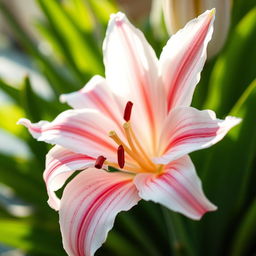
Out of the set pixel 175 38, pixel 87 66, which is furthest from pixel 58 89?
pixel 175 38

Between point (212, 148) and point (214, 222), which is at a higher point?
point (212, 148)

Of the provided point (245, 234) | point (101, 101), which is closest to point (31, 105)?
point (101, 101)

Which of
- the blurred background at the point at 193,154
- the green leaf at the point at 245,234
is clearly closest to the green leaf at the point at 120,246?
the blurred background at the point at 193,154

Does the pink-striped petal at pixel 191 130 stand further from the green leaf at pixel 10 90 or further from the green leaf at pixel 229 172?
the green leaf at pixel 10 90

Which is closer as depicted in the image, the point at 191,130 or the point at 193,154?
the point at 191,130

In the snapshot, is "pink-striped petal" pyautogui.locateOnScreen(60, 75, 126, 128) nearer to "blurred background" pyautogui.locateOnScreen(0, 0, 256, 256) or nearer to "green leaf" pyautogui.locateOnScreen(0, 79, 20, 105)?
"blurred background" pyautogui.locateOnScreen(0, 0, 256, 256)

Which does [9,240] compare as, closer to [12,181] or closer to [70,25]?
[12,181]

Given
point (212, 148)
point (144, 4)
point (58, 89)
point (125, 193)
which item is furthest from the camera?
point (144, 4)

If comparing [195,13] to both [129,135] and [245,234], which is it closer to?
[129,135]

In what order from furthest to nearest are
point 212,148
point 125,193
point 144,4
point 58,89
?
1. point 144,4
2. point 58,89
3. point 212,148
4. point 125,193
